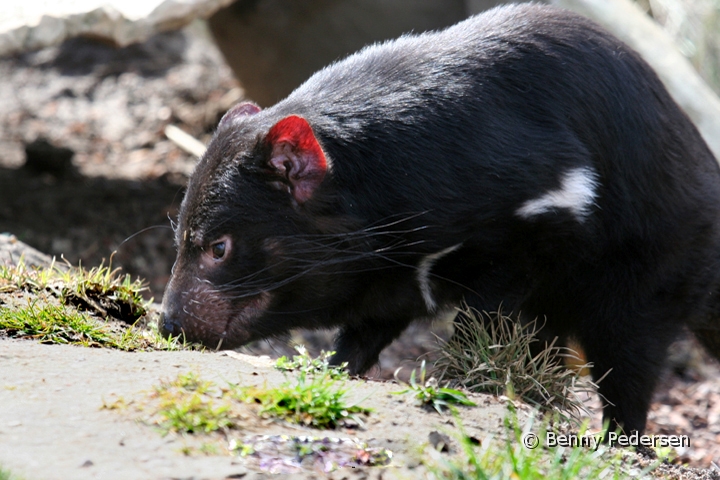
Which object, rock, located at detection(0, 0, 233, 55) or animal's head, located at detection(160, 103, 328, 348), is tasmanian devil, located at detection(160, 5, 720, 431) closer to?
animal's head, located at detection(160, 103, 328, 348)

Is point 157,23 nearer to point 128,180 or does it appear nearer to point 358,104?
point 128,180

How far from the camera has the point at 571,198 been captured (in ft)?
10.6

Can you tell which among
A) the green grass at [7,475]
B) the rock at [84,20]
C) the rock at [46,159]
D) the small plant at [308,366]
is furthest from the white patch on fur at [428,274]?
the rock at [46,159]

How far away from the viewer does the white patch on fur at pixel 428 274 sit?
127 inches

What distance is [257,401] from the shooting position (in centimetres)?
231

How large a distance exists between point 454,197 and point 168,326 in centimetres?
121

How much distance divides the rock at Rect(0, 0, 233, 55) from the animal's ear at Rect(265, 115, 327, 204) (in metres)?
2.99

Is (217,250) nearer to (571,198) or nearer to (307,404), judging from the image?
(307,404)

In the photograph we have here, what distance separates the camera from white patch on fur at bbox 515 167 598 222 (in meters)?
3.18

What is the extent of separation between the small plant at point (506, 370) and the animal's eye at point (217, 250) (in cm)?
92

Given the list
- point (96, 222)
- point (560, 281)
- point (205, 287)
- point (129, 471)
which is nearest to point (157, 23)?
point (96, 222)

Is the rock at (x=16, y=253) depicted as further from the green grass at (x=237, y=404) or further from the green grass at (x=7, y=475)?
the green grass at (x=7, y=475)

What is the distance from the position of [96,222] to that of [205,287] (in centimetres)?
392

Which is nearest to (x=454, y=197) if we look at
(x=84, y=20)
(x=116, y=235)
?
(x=84, y=20)
